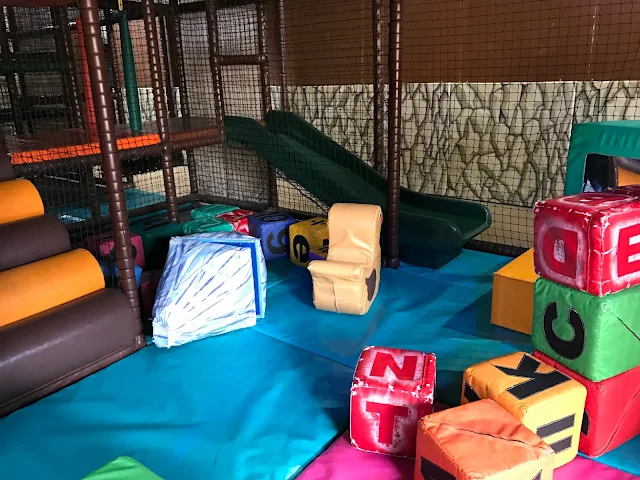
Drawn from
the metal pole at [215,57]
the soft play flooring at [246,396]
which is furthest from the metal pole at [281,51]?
the soft play flooring at [246,396]

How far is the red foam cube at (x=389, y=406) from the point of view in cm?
197

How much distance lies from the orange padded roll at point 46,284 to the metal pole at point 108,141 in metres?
0.17

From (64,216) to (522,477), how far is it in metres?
5.29

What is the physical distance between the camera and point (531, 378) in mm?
1951

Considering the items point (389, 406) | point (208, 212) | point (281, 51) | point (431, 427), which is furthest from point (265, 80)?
point (431, 427)

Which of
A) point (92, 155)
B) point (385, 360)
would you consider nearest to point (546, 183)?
point (385, 360)

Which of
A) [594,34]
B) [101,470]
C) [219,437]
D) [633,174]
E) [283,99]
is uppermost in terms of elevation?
[594,34]

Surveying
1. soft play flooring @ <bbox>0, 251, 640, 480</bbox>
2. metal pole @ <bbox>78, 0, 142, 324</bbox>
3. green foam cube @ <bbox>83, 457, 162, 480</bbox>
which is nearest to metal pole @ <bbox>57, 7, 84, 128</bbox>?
metal pole @ <bbox>78, 0, 142, 324</bbox>

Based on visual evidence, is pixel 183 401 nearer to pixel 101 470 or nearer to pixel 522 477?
pixel 101 470

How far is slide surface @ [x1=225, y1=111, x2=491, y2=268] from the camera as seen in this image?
3.93 meters

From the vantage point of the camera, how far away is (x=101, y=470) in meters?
1.47

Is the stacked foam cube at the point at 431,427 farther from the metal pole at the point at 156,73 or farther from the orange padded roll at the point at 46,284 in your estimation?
the metal pole at the point at 156,73

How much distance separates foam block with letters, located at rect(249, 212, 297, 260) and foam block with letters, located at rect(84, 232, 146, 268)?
946 millimetres

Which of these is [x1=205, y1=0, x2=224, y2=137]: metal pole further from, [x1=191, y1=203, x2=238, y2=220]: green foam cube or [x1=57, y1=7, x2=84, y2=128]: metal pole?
[x1=57, y1=7, x2=84, y2=128]: metal pole
